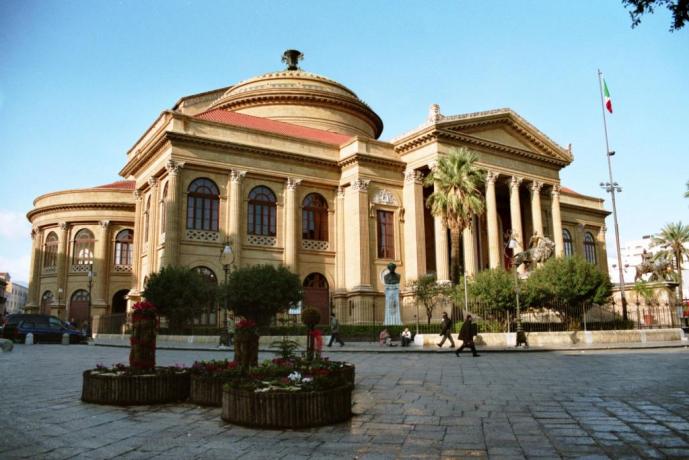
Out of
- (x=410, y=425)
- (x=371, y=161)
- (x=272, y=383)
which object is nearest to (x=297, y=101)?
(x=371, y=161)

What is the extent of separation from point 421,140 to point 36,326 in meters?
23.6

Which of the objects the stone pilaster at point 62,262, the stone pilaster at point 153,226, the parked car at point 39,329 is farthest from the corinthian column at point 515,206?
the stone pilaster at point 62,262

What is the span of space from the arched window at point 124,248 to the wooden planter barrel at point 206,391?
36.9 m

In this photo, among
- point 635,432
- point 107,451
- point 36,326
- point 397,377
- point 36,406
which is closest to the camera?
point 107,451

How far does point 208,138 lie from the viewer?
109 feet

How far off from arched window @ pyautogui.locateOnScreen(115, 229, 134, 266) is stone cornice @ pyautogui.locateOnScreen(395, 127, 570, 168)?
2073cm

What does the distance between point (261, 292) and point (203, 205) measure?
8.56 meters

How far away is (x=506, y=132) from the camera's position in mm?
39781

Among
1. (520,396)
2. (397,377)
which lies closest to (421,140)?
(397,377)

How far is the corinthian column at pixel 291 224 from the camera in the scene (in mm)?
35531

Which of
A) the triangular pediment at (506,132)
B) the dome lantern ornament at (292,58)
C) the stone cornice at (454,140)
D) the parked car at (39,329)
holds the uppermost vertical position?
the dome lantern ornament at (292,58)

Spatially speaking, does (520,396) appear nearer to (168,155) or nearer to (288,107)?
(168,155)

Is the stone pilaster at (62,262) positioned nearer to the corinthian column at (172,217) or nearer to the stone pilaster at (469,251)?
the corinthian column at (172,217)

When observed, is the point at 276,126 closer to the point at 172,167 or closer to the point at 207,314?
the point at 172,167
